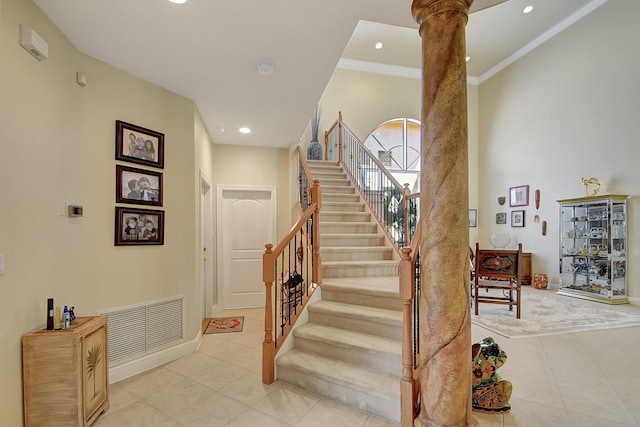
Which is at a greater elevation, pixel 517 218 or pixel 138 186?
pixel 138 186

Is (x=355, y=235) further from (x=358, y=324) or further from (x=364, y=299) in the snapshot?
(x=358, y=324)

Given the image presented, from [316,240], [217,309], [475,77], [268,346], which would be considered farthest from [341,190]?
[475,77]

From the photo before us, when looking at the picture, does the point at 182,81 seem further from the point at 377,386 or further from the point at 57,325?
the point at 377,386

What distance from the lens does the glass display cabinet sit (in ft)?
16.6

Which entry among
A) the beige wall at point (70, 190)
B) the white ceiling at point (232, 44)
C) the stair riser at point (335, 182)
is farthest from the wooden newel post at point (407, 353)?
the stair riser at point (335, 182)

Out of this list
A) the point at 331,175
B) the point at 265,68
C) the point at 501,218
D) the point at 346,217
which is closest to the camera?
the point at 265,68

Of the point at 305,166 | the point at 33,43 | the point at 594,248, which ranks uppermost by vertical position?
the point at 33,43

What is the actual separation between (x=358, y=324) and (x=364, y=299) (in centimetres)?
30

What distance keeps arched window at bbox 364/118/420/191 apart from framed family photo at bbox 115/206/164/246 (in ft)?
21.1

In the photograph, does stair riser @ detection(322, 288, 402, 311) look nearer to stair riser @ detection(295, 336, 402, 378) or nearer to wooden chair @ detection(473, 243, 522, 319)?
stair riser @ detection(295, 336, 402, 378)

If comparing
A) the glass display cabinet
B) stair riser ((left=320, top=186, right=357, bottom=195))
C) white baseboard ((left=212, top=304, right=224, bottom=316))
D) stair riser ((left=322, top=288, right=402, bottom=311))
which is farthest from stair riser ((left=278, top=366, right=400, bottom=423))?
the glass display cabinet

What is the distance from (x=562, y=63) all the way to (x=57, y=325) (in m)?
9.01

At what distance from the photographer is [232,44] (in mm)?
2355

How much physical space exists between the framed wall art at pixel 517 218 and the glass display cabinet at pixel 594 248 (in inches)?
49.2
